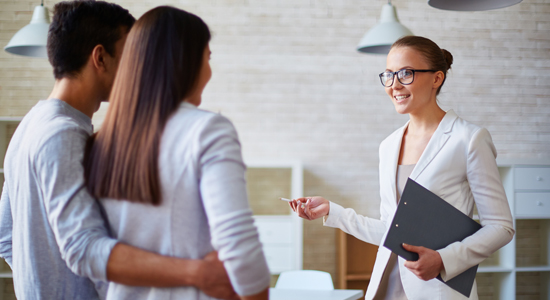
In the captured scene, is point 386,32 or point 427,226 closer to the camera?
point 427,226

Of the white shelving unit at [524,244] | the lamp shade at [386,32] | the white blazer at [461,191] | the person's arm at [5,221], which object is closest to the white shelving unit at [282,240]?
the lamp shade at [386,32]

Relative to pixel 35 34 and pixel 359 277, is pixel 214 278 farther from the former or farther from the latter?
pixel 359 277

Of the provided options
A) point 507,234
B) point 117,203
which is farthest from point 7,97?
point 507,234

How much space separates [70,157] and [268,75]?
3.91 m

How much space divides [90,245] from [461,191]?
1299 mm

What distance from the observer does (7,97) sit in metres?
4.68

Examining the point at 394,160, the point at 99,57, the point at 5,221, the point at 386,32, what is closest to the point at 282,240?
the point at 386,32

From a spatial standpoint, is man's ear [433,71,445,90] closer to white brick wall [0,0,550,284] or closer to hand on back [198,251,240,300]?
hand on back [198,251,240,300]

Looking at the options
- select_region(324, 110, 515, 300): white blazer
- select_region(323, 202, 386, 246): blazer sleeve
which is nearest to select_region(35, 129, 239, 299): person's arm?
select_region(324, 110, 515, 300): white blazer

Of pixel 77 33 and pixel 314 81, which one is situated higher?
pixel 77 33

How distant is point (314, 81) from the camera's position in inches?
190

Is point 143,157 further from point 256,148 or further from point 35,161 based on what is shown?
point 256,148

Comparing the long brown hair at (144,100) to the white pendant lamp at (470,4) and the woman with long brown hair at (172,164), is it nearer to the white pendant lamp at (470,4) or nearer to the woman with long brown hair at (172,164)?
the woman with long brown hair at (172,164)

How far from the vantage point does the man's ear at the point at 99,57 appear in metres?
1.22
